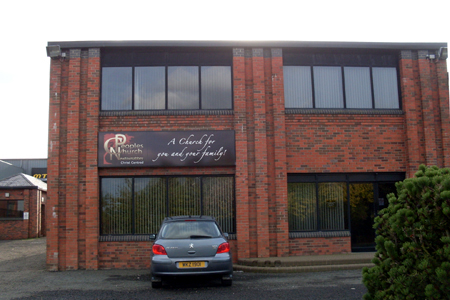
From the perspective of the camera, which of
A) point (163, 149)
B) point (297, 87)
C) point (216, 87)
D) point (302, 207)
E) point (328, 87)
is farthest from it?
point (328, 87)

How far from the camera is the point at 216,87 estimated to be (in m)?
13.3

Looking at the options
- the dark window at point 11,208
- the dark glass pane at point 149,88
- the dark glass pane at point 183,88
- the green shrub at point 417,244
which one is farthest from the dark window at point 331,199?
the dark window at point 11,208

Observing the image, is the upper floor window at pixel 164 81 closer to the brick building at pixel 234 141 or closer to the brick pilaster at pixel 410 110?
the brick building at pixel 234 141

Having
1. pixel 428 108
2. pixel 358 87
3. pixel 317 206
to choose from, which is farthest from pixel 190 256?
pixel 428 108

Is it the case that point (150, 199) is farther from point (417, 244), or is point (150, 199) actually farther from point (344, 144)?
point (417, 244)

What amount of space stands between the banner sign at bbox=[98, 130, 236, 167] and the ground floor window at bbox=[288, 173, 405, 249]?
230cm

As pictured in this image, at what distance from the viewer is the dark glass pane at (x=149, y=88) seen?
13164 millimetres

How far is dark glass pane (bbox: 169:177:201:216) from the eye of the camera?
1292 cm

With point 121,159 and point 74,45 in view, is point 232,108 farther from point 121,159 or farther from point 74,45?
point 74,45

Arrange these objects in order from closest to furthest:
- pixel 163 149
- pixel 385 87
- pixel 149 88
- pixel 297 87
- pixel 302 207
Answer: pixel 163 149
pixel 302 207
pixel 149 88
pixel 297 87
pixel 385 87

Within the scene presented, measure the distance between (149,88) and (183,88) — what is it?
102 cm

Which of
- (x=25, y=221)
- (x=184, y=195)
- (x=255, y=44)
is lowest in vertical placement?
(x=25, y=221)

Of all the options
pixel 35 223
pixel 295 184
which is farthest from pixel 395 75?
pixel 35 223

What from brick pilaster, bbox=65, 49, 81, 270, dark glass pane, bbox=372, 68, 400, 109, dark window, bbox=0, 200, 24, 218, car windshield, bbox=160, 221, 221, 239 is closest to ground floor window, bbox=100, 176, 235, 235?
brick pilaster, bbox=65, 49, 81, 270
